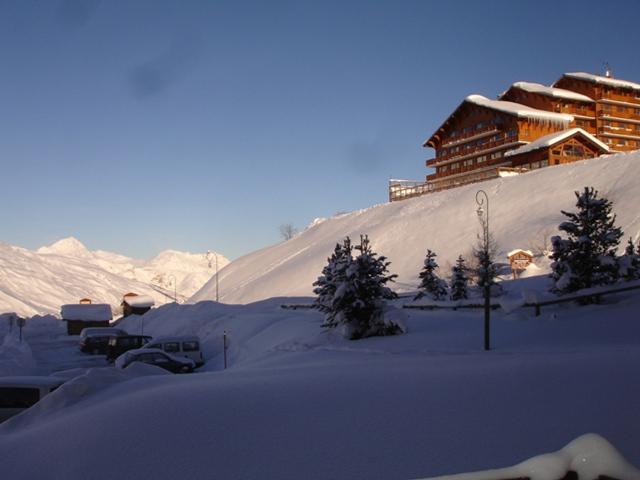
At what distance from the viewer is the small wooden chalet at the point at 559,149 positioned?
64.1 metres

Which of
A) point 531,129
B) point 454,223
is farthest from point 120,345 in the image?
point 531,129

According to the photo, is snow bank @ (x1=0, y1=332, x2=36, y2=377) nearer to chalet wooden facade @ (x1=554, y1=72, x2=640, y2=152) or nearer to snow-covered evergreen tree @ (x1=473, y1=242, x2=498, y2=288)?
snow-covered evergreen tree @ (x1=473, y1=242, x2=498, y2=288)

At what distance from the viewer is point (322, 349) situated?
18.7 m

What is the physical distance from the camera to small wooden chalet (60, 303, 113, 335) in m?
57.4

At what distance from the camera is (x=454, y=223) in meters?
57.6

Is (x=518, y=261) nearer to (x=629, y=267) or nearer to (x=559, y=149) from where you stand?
(x=629, y=267)

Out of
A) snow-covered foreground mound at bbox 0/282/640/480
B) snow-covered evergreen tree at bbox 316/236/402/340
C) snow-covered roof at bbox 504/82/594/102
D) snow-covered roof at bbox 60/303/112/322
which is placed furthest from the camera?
snow-covered roof at bbox 504/82/594/102

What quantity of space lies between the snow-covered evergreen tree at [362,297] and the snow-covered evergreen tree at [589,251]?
5100mm

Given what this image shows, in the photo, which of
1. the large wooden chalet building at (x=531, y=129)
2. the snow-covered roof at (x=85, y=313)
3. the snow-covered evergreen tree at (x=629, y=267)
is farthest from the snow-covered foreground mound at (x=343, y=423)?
the large wooden chalet building at (x=531, y=129)

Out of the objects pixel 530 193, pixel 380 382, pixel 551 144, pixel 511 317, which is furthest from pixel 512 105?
pixel 380 382

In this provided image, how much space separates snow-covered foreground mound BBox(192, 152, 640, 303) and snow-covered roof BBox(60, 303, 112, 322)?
41.1ft

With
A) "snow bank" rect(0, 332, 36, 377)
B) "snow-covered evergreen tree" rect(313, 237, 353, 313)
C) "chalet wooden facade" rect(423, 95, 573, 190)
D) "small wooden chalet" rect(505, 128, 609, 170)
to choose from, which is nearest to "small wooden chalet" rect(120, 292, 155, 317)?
"chalet wooden facade" rect(423, 95, 573, 190)

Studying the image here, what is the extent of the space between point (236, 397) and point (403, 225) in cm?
5713

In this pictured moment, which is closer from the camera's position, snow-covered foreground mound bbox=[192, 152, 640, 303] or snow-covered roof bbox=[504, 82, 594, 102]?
snow-covered foreground mound bbox=[192, 152, 640, 303]
